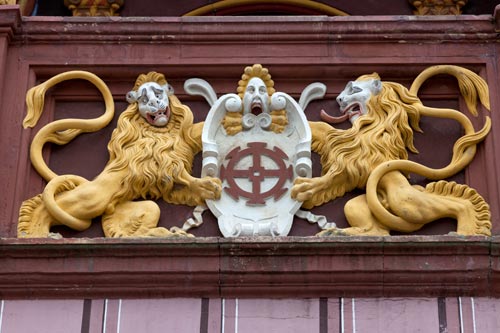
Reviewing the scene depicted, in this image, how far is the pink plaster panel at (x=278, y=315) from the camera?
11.8 m

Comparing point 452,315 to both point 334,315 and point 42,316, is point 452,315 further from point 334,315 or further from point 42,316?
point 42,316

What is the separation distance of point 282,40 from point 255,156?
101cm

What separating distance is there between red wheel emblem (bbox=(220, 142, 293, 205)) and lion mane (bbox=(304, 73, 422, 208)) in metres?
0.25

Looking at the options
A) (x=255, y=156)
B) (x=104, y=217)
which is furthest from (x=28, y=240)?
(x=255, y=156)

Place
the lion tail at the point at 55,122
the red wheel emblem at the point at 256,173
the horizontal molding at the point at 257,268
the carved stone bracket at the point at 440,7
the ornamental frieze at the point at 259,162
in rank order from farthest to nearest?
the carved stone bracket at the point at 440,7 → the lion tail at the point at 55,122 → the red wheel emblem at the point at 256,173 → the ornamental frieze at the point at 259,162 → the horizontal molding at the point at 257,268

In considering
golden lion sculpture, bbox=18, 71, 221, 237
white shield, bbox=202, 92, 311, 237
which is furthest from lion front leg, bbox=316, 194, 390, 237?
golden lion sculpture, bbox=18, 71, 221, 237

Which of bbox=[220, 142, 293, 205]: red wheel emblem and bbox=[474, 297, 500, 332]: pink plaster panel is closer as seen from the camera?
bbox=[474, 297, 500, 332]: pink plaster panel

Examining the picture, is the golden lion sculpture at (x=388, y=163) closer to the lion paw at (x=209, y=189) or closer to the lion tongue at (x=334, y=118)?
the lion tongue at (x=334, y=118)

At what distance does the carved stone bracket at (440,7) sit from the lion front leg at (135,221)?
3852mm

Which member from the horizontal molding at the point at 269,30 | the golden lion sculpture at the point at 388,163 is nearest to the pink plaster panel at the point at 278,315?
the golden lion sculpture at the point at 388,163

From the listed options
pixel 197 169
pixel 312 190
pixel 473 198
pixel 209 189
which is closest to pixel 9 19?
pixel 197 169

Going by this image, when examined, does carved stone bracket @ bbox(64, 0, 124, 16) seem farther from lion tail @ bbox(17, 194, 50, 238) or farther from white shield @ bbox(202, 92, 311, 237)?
lion tail @ bbox(17, 194, 50, 238)

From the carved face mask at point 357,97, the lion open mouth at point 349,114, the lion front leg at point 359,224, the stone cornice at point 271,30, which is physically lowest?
the lion front leg at point 359,224

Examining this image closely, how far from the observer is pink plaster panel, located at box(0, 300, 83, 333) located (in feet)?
38.7
